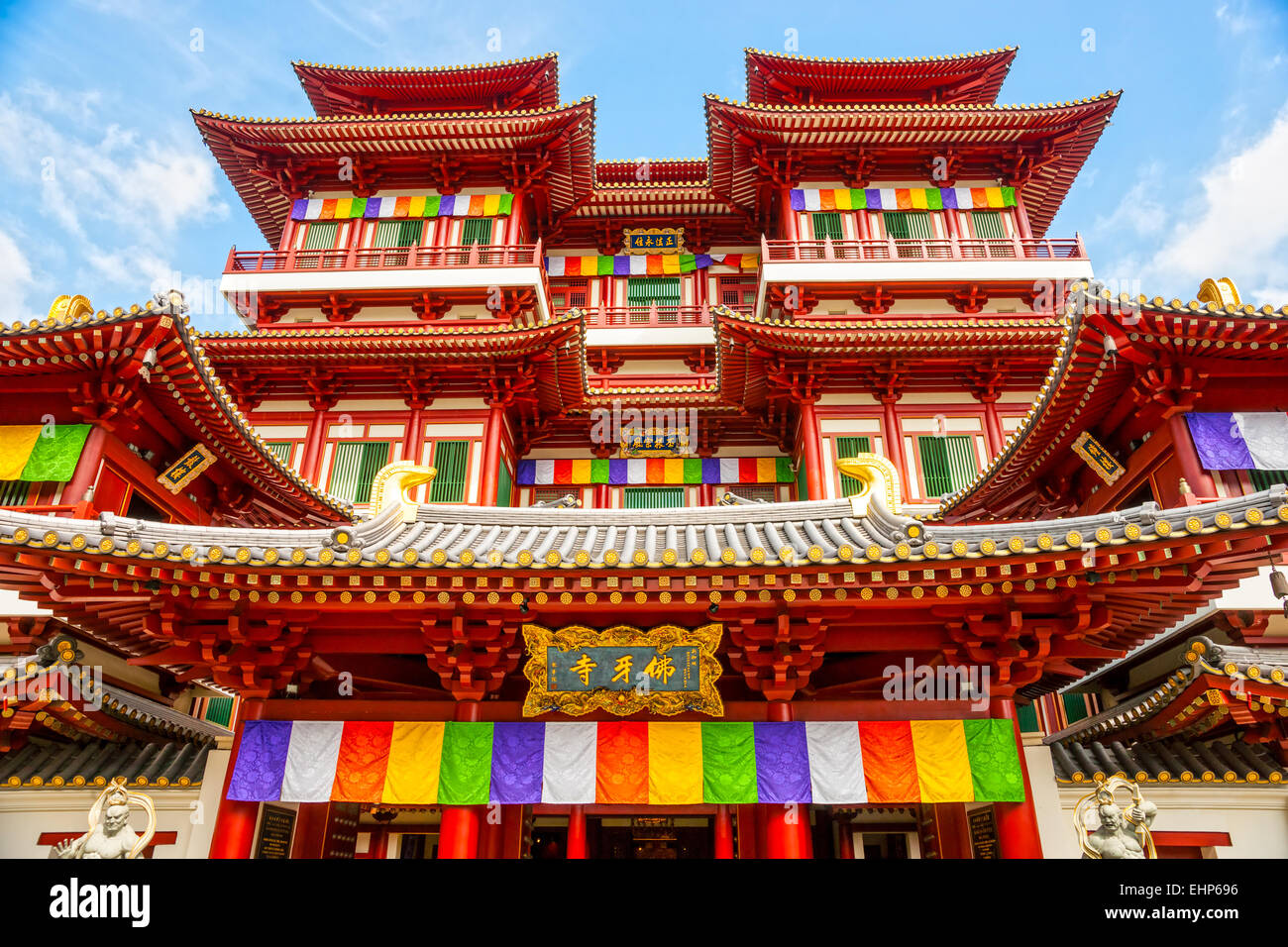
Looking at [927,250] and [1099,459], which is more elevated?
[927,250]

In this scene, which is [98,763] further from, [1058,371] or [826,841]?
[1058,371]

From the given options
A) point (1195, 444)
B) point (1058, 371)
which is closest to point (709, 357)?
point (1058, 371)

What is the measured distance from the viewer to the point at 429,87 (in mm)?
25375

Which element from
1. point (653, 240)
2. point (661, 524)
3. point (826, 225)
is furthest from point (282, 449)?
point (826, 225)

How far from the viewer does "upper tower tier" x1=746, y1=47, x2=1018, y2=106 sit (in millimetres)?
24875

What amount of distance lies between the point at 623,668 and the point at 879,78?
80.0 feet

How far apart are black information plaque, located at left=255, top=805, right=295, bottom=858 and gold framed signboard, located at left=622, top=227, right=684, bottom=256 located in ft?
72.4

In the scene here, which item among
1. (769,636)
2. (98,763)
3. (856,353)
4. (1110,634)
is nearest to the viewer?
(769,636)

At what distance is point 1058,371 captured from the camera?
12.8m

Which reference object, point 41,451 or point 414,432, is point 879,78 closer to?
point 414,432

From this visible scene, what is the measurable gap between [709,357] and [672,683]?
17652 mm

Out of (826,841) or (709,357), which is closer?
(826,841)
